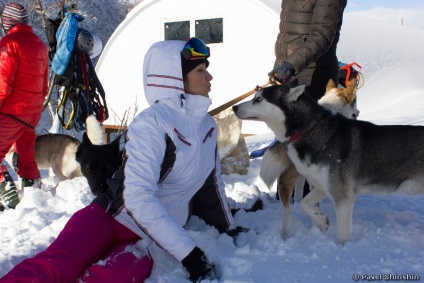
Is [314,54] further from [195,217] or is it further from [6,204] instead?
[6,204]

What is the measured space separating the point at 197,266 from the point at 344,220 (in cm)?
107

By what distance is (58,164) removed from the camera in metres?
5.16

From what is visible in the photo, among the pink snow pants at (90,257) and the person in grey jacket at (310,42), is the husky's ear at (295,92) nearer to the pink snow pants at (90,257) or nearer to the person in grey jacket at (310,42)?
the person in grey jacket at (310,42)

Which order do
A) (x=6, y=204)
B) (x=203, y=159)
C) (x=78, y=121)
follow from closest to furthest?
(x=203, y=159) < (x=6, y=204) < (x=78, y=121)

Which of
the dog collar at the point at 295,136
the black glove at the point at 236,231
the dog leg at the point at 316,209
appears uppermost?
the dog collar at the point at 295,136

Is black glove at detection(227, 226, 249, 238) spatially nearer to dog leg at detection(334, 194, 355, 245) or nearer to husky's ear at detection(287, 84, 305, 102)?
dog leg at detection(334, 194, 355, 245)

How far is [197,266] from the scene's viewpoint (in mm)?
2006

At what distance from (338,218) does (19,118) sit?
3.07 meters

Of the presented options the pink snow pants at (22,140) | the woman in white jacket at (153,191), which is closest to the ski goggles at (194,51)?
the woman in white jacket at (153,191)

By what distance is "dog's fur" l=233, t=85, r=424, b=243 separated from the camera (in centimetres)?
263

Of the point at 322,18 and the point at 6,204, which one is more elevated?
the point at 322,18

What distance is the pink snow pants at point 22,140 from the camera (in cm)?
390

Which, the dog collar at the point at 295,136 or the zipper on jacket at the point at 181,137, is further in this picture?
the dog collar at the point at 295,136

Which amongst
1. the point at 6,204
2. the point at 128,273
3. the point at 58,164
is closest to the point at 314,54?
the point at 128,273
